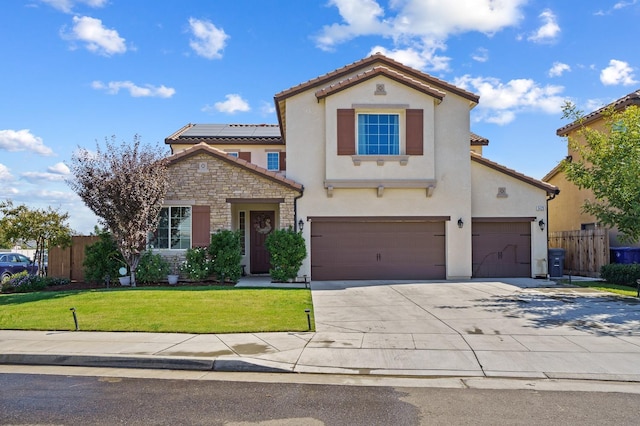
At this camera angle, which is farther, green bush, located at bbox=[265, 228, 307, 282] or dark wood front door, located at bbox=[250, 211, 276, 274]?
dark wood front door, located at bbox=[250, 211, 276, 274]

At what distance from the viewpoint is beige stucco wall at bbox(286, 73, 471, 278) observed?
715 inches

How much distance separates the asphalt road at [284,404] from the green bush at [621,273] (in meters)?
12.2

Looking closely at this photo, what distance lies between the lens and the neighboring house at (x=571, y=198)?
70.0ft

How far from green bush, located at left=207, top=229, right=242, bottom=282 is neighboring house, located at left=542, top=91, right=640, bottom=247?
47.5ft

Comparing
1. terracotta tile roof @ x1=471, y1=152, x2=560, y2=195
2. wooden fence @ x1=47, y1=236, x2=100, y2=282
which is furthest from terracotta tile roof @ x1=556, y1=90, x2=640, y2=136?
wooden fence @ x1=47, y1=236, x2=100, y2=282

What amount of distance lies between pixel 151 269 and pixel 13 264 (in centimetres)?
939

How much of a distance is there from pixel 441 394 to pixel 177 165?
13.7 meters

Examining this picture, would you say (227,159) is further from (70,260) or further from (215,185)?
(70,260)

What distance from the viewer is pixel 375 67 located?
18984 millimetres

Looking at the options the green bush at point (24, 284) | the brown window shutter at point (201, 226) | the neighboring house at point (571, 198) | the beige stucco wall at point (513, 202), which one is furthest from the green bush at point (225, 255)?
the neighboring house at point (571, 198)

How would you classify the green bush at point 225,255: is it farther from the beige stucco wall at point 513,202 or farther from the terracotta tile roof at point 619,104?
the terracotta tile roof at point 619,104

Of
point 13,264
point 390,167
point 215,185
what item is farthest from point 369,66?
point 13,264

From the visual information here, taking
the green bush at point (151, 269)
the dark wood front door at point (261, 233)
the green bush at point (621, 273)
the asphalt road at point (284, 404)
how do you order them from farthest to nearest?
the dark wood front door at point (261, 233) → the green bush at point (151, 269) → the green bush at point (621, 273) → the asphalt road at point (284, 404)

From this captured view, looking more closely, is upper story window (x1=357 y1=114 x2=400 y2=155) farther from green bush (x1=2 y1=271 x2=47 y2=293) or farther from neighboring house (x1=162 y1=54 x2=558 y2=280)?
green bush (x1=2 y1=271 x2=47 y2=293)
